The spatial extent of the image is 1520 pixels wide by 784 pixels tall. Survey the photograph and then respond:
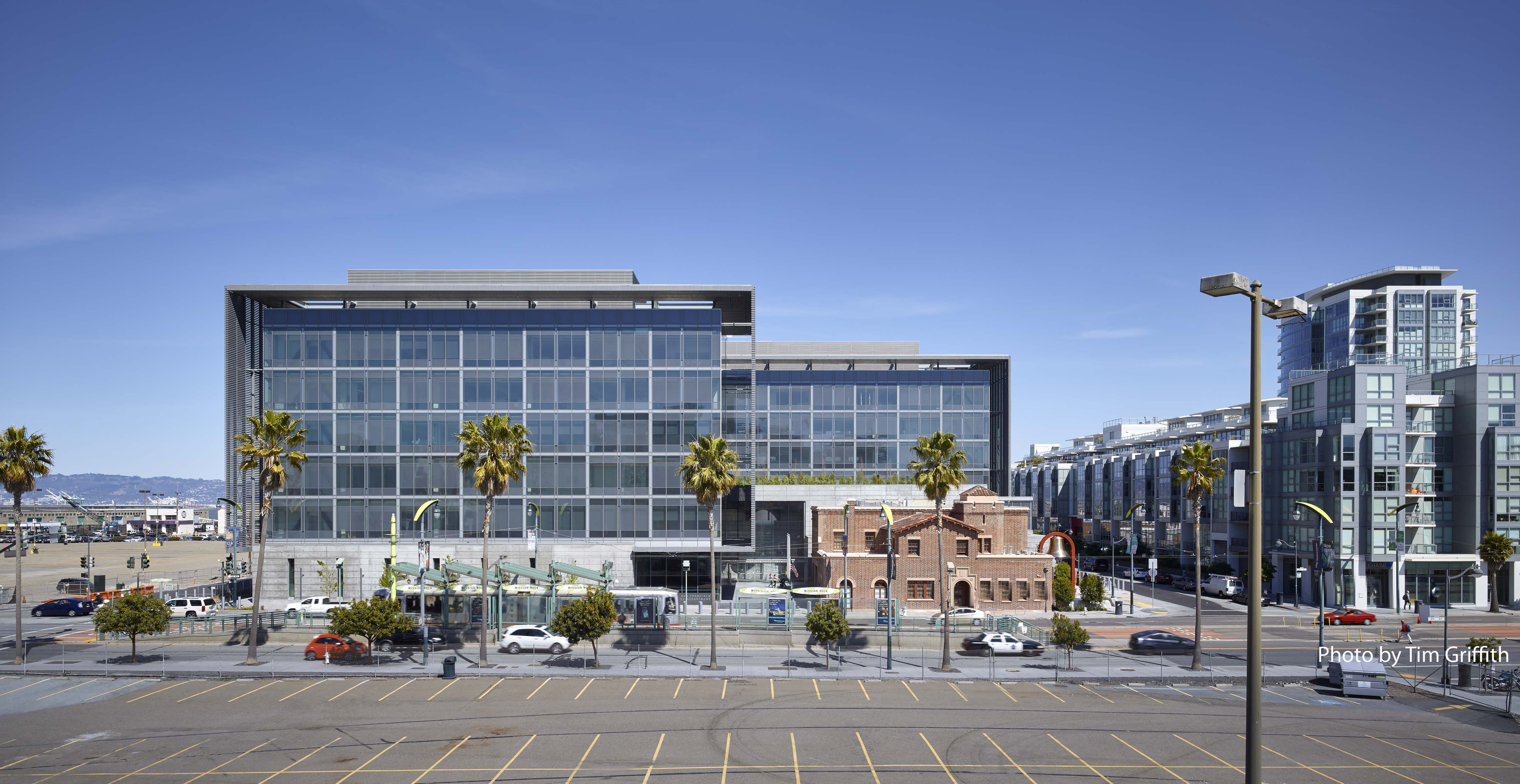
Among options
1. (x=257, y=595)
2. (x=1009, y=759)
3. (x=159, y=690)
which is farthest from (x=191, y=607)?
(x=1009, y=759)

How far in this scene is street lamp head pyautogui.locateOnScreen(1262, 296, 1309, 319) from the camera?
14.3 metres

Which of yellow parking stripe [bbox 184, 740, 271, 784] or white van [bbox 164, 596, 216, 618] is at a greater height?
yellow parking stripe [bbox 184, 740, 271, 784]

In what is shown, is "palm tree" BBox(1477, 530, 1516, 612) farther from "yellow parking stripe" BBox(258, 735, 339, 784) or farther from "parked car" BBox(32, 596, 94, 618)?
"parked car" BBox(32, 596, 94, 618)

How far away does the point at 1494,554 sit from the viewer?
7125 cm

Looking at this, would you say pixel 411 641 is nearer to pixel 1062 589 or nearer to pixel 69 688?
pixel 69 688

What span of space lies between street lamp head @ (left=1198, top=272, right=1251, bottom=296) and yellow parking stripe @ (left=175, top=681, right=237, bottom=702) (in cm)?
4295

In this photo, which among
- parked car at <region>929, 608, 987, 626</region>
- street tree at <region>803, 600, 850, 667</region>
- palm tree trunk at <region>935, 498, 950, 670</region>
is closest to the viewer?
palm tree trunk at <region>935, 498, 950, 670</region>

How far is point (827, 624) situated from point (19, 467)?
44007mm

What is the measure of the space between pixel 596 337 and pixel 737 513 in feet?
69.5

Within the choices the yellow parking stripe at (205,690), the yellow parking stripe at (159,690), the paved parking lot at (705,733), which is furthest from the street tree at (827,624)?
the yellow parking stripe at (159,690)

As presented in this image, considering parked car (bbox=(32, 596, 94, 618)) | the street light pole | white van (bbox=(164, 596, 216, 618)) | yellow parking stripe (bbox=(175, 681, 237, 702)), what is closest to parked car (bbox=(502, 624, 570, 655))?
yellow parking stripe (bbox=(175, 681, 237, 702))

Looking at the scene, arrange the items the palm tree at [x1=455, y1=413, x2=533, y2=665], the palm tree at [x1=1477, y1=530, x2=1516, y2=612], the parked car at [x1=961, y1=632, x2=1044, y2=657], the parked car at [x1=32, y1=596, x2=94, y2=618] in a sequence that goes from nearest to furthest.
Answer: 1. the palm tree at [x1=455, y1=413, x2=533, y2=665]
2. the parked car at [x1=961, y1=632, x2=1044, y2=657]
3. the parked car at [x1=32, y1=596, x2=94, y2=618]
4. the palm tree at [x1=1477, y1=530, x2=1516, y2=612]

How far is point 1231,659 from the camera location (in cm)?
5106

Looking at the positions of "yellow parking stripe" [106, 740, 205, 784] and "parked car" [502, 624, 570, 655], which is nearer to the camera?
"yellow parking stripe" [106, 740, 205, 784]
